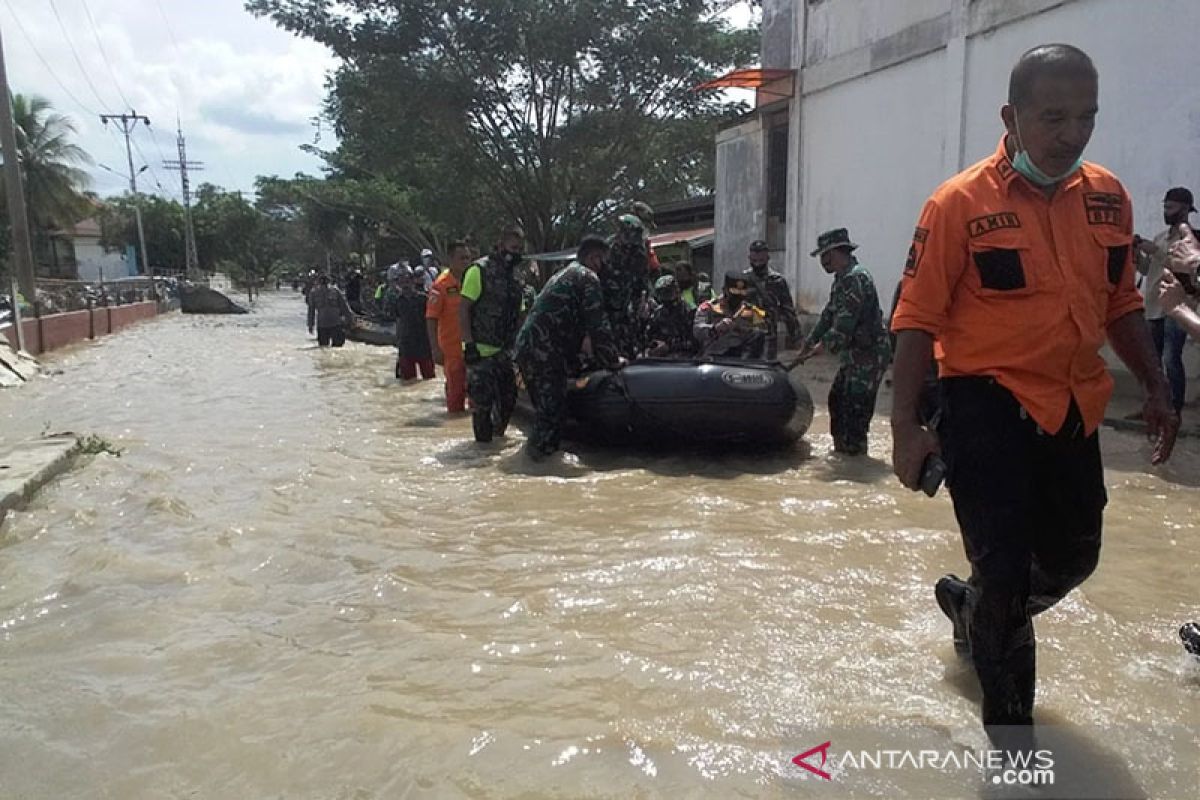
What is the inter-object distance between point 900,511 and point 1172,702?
2137 mm

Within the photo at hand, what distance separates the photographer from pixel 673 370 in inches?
228

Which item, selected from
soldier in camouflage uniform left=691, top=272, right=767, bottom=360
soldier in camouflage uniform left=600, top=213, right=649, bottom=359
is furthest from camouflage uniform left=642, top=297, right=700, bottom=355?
soldier in camouflage uniform left=600, top=213, right=649, bottom=359

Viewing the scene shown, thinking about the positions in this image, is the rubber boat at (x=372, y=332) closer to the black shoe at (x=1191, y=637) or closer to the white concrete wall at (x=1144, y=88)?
the white concrete wall at (x=1144, y=88)

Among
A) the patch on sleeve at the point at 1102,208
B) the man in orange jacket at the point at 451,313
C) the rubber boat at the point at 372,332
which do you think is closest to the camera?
the patch on sleeve at the point at 1102,208

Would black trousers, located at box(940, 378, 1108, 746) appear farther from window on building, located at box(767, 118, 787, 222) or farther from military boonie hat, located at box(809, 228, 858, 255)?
window on building, located at box(767, 118, 787, 222)

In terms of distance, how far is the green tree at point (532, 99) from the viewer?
61.8 feet

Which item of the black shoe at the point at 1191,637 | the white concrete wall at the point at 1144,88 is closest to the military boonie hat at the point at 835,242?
the black shoe at the point at 1191,637

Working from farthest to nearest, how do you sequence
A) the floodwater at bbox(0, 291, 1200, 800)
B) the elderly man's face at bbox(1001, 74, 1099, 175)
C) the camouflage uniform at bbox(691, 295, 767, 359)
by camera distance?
the camouflage uniform at bbox(691, 295, 767, 359) → the floodwater at bbox(0, 291, 1200, 800) → the elderly man's face at bbox(1001, 74, 1099, 175)

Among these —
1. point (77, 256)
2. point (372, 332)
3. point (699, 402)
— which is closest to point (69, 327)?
point (372, 332)

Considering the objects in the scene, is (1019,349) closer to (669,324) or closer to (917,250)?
(917,250)

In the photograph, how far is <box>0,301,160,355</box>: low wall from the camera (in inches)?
565

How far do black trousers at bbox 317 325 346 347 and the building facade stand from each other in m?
6.73

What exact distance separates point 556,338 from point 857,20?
803cm

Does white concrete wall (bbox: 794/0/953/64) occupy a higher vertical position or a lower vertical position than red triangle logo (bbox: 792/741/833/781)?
higher
